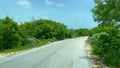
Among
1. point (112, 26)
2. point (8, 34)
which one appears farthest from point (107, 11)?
point (8, 34)

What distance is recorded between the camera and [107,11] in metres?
23.2

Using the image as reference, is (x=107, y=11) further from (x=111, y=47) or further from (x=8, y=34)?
(x=8, y=34)

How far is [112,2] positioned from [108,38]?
390 cm

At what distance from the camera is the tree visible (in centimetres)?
2099

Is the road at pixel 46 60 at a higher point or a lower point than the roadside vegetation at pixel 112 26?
lower

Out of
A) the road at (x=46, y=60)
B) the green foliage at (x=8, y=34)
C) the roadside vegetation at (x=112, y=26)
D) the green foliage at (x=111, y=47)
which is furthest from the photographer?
the green foliage at (x=8, y=34)

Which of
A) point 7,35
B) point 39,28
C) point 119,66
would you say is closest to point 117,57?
point 119,66

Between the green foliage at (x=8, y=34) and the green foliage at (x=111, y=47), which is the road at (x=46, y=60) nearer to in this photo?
the green foliage at (x=111, y=47)

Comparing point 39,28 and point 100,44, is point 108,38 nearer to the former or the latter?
point 100,44

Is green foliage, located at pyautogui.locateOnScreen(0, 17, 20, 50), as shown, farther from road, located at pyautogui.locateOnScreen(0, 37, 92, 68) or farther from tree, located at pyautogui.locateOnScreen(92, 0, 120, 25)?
tree, located at pyautogui.locateOnScreen(92, 0, 120, 25)

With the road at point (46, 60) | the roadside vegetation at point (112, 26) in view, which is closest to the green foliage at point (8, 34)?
the road at point (46, 60)

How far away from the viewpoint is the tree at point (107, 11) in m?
21.0

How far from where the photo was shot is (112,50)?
21.5 m

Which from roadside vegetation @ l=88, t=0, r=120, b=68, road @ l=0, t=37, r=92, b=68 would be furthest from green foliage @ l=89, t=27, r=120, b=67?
road @ l=0, t=37, r=92, b=68
